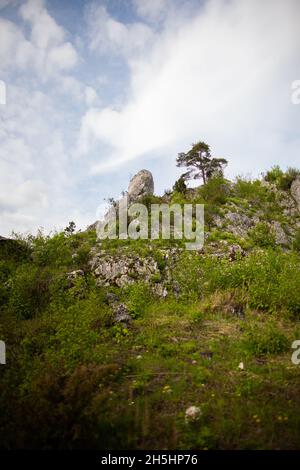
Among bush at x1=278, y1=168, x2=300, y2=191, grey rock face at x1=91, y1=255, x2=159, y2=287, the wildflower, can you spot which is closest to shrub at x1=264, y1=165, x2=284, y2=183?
bush at x1=278, y1=168, x2=300, y2=191

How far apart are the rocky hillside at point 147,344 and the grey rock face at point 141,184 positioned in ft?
31.5

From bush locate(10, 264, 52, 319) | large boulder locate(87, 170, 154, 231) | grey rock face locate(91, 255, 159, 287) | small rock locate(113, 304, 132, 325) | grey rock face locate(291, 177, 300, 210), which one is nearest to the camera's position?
small rock locate(113, 304, 132, 325)

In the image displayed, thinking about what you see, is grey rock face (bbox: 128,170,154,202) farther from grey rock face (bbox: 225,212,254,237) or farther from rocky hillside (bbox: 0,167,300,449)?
rocky hillside (bbox: 0,167,300,449)

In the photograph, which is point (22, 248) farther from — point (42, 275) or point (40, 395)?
point (40, 395)

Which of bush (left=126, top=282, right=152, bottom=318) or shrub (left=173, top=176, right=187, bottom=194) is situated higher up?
shrub (left=173, top=176, right=187, bottom=194)

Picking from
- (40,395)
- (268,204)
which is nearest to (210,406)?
(40,395)

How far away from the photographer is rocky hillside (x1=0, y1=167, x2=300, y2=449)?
4301 mm

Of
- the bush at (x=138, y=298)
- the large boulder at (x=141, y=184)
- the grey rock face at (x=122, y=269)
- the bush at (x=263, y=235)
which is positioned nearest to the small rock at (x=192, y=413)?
the bush at (x=138, y=298)

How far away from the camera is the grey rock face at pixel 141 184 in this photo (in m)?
25.1

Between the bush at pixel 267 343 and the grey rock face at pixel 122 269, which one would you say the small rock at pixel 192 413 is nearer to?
the bush at pixel 267 343

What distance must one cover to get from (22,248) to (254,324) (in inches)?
433

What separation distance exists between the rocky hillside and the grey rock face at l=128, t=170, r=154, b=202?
9.60 meters

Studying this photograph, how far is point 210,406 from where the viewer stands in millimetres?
4906

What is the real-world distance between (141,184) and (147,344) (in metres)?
19.4
